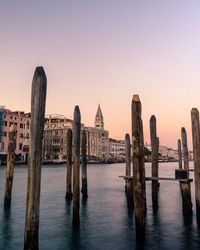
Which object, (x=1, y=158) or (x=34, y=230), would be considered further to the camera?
(x=1, y=158)

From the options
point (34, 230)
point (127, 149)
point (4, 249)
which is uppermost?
point (127, 149)

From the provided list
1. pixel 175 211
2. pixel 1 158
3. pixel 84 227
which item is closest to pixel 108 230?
pixel 84 227

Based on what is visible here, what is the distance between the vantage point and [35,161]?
18.4ft

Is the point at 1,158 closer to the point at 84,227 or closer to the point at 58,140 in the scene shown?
the point at 58,140

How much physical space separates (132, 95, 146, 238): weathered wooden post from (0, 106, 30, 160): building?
205 ft

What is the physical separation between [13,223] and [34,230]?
5733 mm

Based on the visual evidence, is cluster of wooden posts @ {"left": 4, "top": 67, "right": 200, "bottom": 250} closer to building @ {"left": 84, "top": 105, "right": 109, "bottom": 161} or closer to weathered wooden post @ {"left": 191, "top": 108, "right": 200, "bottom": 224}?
weathered wooden post @ {"left": 191, "top": 108, "right": 200, "bottom": 224}

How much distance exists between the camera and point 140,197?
742cm

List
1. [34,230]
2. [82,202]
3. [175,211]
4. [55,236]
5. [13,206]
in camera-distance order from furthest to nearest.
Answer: [82,202]
[13,206]
[175,211]
[55,236]
[34,230]

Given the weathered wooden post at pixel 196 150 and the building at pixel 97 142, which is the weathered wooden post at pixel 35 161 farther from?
the building at pixel 97 142

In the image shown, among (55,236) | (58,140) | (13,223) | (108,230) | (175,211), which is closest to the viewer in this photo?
(55,236)

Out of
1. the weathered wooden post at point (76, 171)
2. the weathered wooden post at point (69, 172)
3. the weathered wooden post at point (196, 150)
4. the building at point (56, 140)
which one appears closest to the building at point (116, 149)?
the building at point (56, 140)

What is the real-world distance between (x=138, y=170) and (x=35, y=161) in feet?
9.47

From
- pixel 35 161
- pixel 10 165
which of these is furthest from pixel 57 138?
pixel 35 161
